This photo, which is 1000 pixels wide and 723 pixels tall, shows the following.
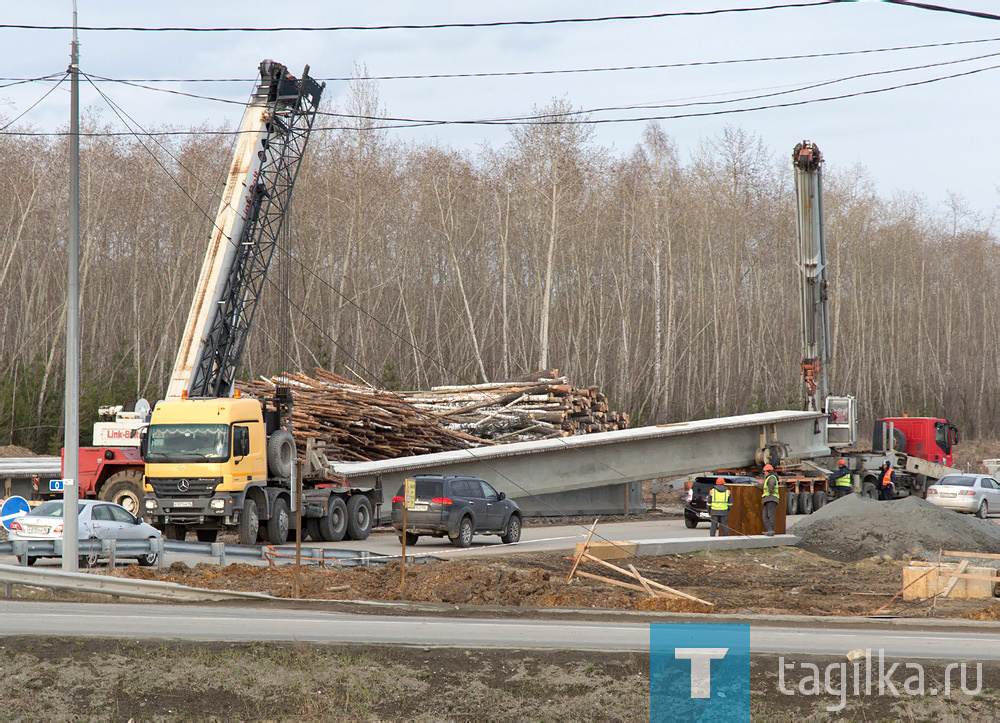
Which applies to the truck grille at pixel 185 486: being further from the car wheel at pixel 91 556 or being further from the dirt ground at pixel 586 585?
the dirt ground at pixel 586 585

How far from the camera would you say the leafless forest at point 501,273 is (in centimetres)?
5784

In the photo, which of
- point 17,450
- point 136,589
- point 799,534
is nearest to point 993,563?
point 799,534

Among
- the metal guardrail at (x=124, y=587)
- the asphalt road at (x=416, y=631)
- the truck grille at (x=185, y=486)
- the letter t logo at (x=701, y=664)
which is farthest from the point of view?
the truck grille at (x=185, y=486)

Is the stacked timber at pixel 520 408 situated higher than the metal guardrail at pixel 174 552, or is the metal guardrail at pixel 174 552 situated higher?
the stacked timber at pixel 520 408

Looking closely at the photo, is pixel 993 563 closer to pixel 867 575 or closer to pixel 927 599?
pixel 867 575

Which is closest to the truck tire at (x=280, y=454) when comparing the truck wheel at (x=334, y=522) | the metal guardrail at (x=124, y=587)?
the truck wheel at (x=334, y=522)

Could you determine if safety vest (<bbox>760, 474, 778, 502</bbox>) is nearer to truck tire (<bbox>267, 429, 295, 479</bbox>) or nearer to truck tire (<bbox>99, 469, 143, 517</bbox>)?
truck tire (<bbox>267, 429, 295, 479</bbox>)

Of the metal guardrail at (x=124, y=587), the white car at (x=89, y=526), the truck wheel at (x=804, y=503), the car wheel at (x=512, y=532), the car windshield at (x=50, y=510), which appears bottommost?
the truck wheel at (x=804, y=503)

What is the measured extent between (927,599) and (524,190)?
157 feet

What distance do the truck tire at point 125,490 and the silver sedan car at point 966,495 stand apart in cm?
2470

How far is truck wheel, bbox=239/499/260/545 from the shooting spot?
23.9m

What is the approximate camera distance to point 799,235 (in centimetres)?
3684

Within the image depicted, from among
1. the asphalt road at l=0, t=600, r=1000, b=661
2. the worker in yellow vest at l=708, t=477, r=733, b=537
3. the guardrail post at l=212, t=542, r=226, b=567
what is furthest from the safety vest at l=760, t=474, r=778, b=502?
the asphalt road at l=0, t=600, r=1000, b=661

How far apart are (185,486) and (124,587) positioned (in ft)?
29.9
